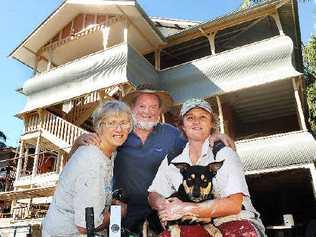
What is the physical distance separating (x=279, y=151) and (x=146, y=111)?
8.84 meters

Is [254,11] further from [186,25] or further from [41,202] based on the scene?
[41,202]

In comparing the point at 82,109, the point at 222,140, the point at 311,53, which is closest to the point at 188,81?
the point at 82,109

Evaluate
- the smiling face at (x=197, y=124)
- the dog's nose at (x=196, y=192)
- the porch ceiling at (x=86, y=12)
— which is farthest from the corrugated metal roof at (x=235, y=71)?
the dog's nose at (x=196, y=192)

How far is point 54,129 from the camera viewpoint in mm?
15586

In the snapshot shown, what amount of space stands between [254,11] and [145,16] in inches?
173

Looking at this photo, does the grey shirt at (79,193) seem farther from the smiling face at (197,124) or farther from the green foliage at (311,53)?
the green foliage at (311,53)

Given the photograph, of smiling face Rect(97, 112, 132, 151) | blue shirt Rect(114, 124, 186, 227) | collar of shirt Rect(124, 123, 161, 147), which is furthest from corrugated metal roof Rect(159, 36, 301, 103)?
smiling face Rect(97, 112, 132, 151)

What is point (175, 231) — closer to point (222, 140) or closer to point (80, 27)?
point (222, 140)

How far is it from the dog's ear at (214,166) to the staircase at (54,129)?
37.7ft

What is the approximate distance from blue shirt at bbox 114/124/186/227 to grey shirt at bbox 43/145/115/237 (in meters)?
0.59

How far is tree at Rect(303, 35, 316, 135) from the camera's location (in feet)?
70.5

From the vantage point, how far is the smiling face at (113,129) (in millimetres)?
2910

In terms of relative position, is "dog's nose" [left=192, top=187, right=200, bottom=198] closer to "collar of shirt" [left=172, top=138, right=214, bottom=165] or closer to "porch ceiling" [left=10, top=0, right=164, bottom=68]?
"collar of shirt" [left=172, top=138, right=214, bottom=165]

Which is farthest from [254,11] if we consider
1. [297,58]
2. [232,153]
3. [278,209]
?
[232,153]
